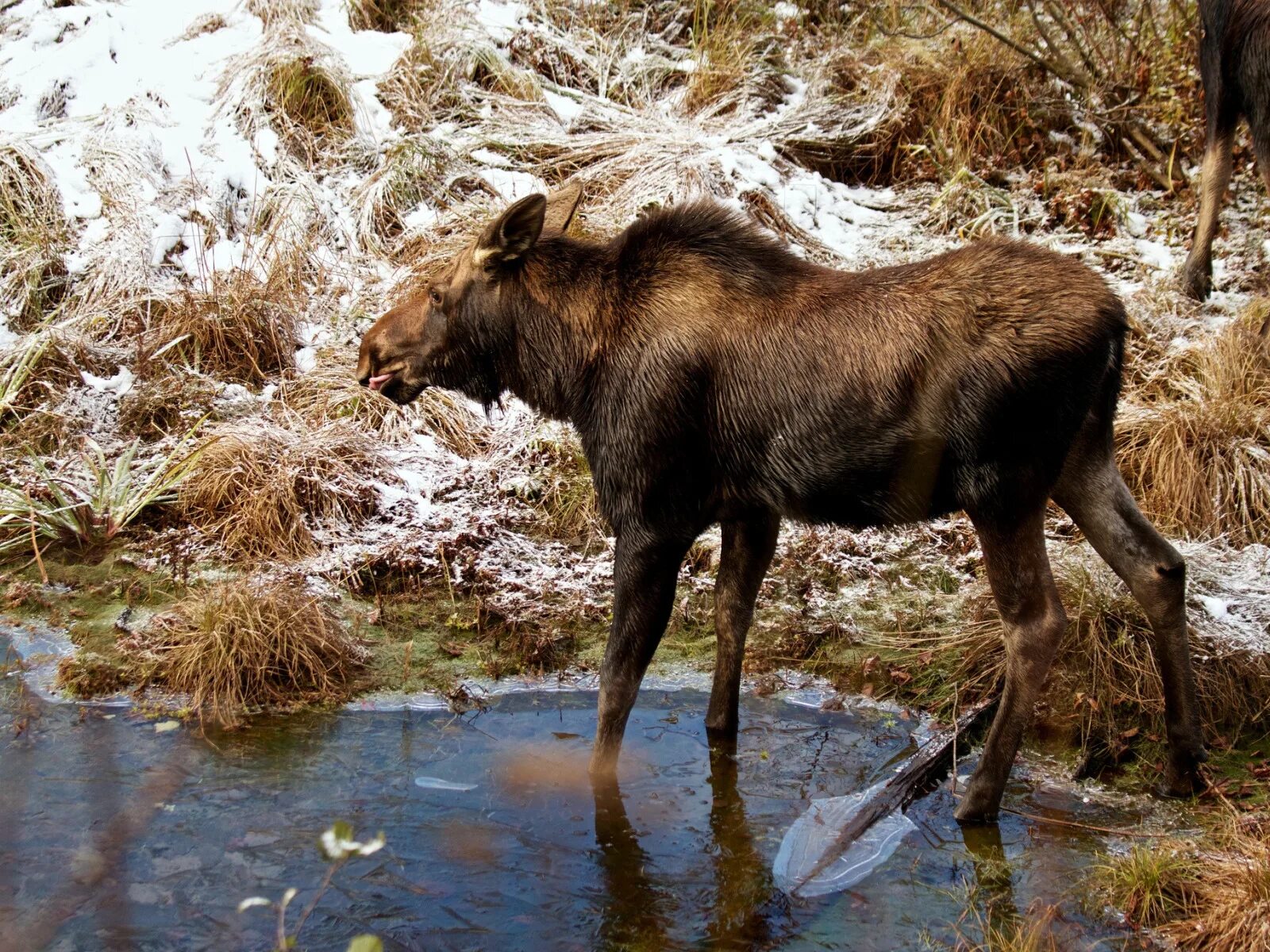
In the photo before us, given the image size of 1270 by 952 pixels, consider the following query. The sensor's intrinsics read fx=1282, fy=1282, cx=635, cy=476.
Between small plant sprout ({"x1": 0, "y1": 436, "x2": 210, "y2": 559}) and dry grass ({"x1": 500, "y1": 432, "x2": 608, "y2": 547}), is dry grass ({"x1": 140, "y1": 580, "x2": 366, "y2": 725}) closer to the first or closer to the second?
small plant sprout ({"x1": 0, "y1": 436, "x2": 210, "y2": 559})

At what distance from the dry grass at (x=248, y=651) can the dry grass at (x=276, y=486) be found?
83cm

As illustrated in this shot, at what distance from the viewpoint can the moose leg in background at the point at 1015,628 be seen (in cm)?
473

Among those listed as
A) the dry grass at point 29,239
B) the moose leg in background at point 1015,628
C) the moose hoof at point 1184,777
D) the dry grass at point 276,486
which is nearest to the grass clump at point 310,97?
the dry grass at point 29,239

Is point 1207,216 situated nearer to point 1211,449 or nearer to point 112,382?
point 1211,449

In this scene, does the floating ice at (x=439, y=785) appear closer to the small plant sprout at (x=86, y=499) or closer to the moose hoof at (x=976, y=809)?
the moose hoof at (x=976, y=809)

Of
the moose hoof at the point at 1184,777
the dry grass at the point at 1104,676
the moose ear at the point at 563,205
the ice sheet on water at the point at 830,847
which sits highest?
the moose ear at the point at 563,205

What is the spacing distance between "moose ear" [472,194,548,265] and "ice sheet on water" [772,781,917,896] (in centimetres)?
256

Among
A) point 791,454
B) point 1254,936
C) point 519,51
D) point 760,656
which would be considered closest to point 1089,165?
point 519,51

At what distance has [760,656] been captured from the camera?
21.1 ft

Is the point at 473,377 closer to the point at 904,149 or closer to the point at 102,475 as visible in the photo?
the point at 102,475

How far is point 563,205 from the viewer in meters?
5.83

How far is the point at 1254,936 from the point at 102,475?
233 inches

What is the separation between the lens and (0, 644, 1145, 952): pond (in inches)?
167

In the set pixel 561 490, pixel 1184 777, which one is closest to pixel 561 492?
pixel 561 490
